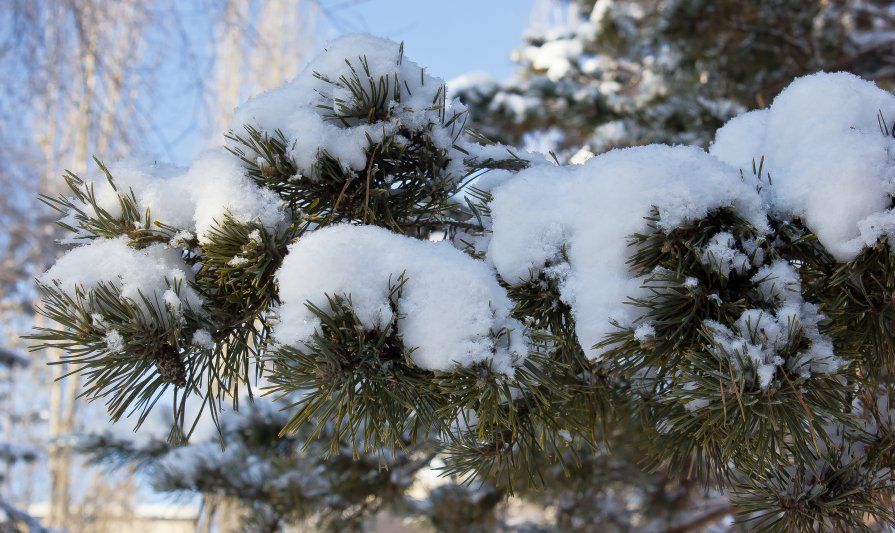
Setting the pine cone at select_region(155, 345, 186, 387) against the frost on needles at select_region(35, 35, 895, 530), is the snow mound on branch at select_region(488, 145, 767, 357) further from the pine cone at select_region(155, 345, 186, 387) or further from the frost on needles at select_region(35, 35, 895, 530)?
the pine cone at select_region(155, 345, 186, 387)

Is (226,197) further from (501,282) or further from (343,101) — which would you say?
(501,282)

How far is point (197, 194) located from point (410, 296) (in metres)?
0.26

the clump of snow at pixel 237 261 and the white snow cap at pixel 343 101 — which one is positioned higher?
the white snow cap at pixel 343 101

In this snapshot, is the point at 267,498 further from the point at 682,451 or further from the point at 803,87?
the point at 803,87

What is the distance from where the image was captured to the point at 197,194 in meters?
0.66

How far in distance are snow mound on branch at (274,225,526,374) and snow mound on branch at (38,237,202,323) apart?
116 mm

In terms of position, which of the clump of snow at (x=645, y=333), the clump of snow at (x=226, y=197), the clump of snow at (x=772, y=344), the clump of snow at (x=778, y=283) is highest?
the clump of snow at (x=226, y=197)

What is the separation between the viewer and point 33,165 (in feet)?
12.8

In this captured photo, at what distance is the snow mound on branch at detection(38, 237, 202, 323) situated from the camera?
0.60 metres

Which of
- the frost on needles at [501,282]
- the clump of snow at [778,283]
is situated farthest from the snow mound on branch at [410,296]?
the clump of snow at [778,283]

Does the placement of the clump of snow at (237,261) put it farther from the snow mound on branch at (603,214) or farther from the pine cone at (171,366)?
the snow mound on branch at (603,214)

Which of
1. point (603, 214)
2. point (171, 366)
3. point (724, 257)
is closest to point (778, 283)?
point (724, 257)

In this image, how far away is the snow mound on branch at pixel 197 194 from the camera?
0.63 metres

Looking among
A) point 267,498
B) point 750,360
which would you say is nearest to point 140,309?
point 750,360
